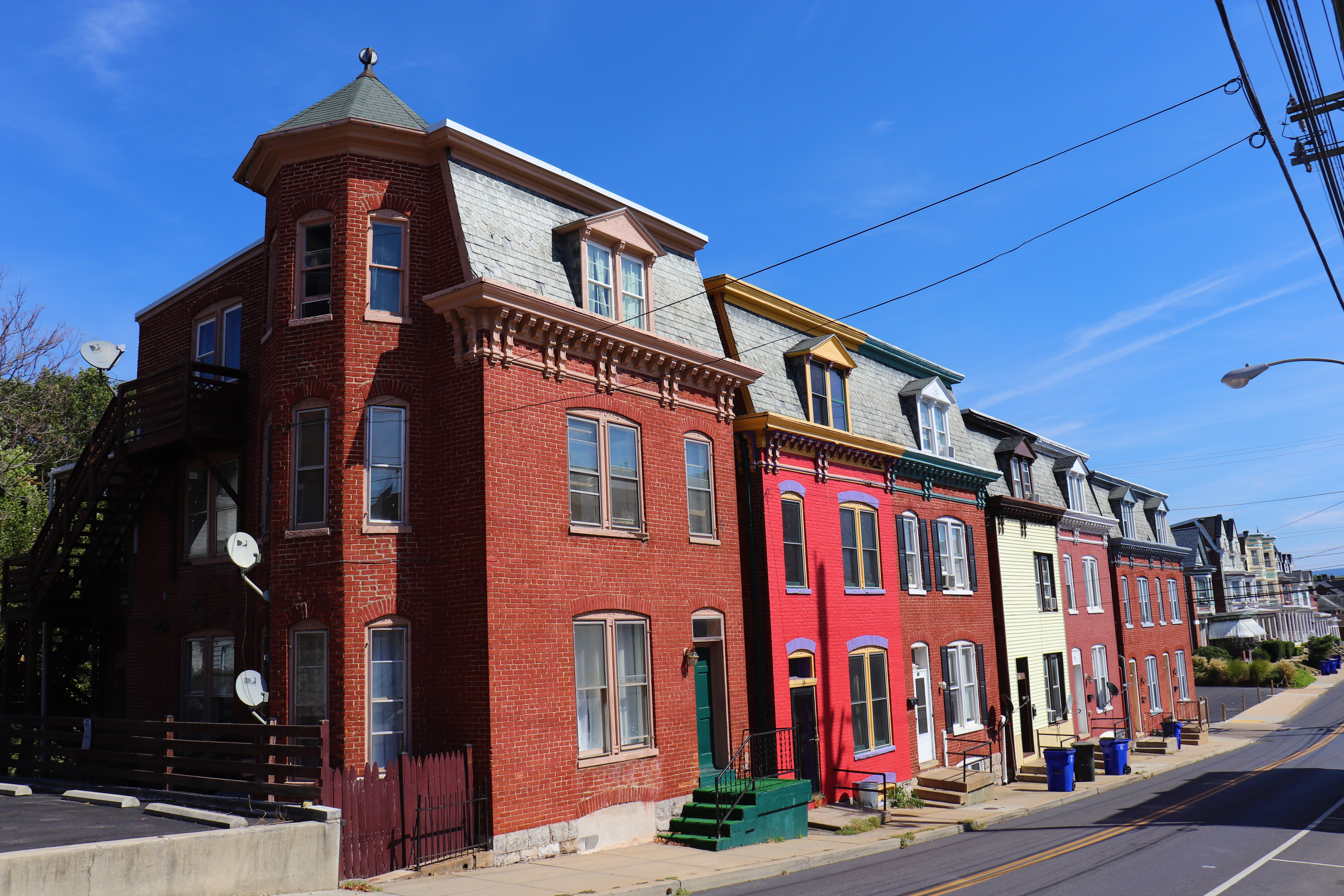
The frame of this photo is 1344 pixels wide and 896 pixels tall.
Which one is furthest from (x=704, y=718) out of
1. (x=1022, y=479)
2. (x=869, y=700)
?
(x=1022, y=479)

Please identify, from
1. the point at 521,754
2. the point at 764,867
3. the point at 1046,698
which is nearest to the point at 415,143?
the point at 521,754

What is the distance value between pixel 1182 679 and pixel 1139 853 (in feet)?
125

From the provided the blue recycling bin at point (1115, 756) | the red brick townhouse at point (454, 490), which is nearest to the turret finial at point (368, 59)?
the red brick townhouse at point (454, 490)

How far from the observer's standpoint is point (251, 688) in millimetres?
14695

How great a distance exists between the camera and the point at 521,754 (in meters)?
15.2

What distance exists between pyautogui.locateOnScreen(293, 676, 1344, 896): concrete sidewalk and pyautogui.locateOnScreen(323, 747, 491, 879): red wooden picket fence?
0.41m

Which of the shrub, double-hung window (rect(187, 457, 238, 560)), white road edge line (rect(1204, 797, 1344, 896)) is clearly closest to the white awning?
the shrub

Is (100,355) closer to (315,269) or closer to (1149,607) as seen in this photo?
(315,269)

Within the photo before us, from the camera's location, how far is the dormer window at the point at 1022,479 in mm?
34531

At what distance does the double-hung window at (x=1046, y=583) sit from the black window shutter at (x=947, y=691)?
7755 millimetres

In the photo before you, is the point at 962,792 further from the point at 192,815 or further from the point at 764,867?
the point at 192,815

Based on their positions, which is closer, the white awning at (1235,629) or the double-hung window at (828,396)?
the double-hung window at (828,396)

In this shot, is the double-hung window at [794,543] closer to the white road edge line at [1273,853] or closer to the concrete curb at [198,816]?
the white road edge line at [1273,853]

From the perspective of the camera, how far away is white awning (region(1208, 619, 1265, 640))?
7262 centimetres
